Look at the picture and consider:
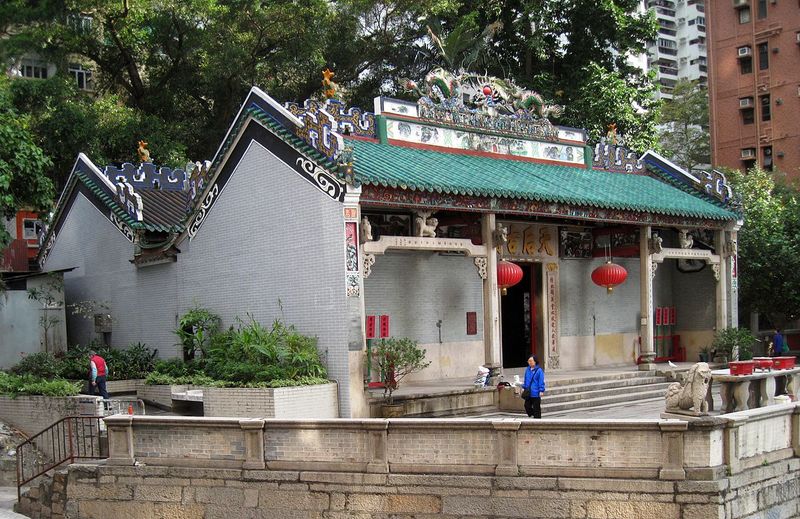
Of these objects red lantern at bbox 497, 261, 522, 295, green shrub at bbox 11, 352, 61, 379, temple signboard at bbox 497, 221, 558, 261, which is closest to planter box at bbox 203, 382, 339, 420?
red lantern at bbox 497, 261, 522, 295

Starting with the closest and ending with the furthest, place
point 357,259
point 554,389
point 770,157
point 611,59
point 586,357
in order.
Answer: point 357,259
point 554,389
point 586,357
point 611,59
point 770,157

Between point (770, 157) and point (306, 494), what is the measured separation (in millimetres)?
35358

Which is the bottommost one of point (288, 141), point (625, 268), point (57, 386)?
point (57, 386)

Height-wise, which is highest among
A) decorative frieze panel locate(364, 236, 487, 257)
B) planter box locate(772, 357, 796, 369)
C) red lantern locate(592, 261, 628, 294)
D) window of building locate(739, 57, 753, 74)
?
window of building locate(739, 57, 753, 74)

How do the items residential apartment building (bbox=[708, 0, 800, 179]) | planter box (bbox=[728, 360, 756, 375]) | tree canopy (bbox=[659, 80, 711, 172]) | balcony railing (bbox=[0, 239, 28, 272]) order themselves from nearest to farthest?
planter box (bbox=[728, 360, 756, 375]) < balcony railing (bbox=[0, 239, 28, 272]) < residential apartment building (bbox=[708, 0, 800, 179]) < tree canopy (bbox=[659, 80, 711, 172])

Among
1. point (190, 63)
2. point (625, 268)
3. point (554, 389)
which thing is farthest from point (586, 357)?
point (190, 63)

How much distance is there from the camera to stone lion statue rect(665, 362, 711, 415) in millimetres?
10898

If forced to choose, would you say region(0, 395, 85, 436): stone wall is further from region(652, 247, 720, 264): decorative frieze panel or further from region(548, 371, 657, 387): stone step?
region(652, 247, 720, 264): decorative frieze panel

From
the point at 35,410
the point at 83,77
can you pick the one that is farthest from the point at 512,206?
the point at 83,77

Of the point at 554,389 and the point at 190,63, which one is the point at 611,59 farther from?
the point at 554,389

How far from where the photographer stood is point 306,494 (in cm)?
1148

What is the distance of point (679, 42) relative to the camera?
3061 inches

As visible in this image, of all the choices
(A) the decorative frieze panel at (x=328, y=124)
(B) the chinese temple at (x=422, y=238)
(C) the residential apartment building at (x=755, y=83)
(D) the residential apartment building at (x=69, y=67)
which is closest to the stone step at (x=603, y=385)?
(B) the chinese temple at (x=422, y=238)

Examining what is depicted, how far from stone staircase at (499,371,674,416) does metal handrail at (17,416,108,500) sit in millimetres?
7057
